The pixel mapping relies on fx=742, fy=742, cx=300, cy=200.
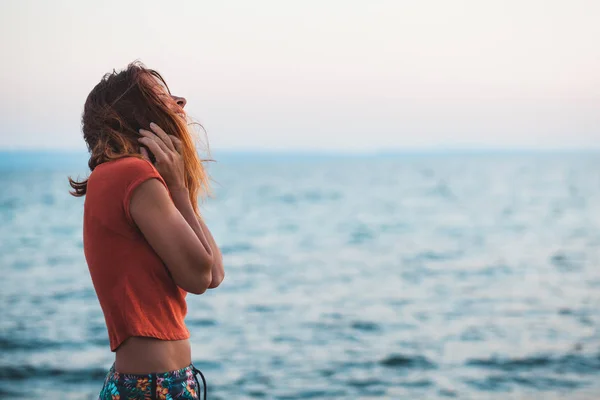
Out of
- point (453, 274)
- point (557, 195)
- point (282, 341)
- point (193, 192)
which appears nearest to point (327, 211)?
point (557, 195)

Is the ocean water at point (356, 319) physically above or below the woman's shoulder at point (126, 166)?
below

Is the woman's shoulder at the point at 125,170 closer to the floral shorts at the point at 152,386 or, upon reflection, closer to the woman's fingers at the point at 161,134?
the woman's fingers at the point at 161,134

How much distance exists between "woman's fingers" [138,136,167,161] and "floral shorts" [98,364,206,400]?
0.67 metres

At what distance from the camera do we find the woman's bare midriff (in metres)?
2.28

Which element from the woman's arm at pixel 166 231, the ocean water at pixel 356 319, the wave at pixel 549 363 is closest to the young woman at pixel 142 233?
the woman's arm at pixel 166 231

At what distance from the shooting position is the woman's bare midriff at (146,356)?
89.7 inches

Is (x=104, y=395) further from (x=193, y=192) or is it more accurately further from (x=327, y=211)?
(x=327, y=211)

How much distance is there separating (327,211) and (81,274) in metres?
25.7

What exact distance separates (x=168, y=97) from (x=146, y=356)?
821 mm

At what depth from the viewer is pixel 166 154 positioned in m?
2.33

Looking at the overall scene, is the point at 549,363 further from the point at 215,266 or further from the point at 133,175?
the point at 133,175

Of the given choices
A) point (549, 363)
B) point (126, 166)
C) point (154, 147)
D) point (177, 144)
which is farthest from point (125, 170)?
point (549, 363)

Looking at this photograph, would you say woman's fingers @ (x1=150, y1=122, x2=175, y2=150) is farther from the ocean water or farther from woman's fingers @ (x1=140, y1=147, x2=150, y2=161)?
the ocean water

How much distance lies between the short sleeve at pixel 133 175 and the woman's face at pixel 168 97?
29 cm
